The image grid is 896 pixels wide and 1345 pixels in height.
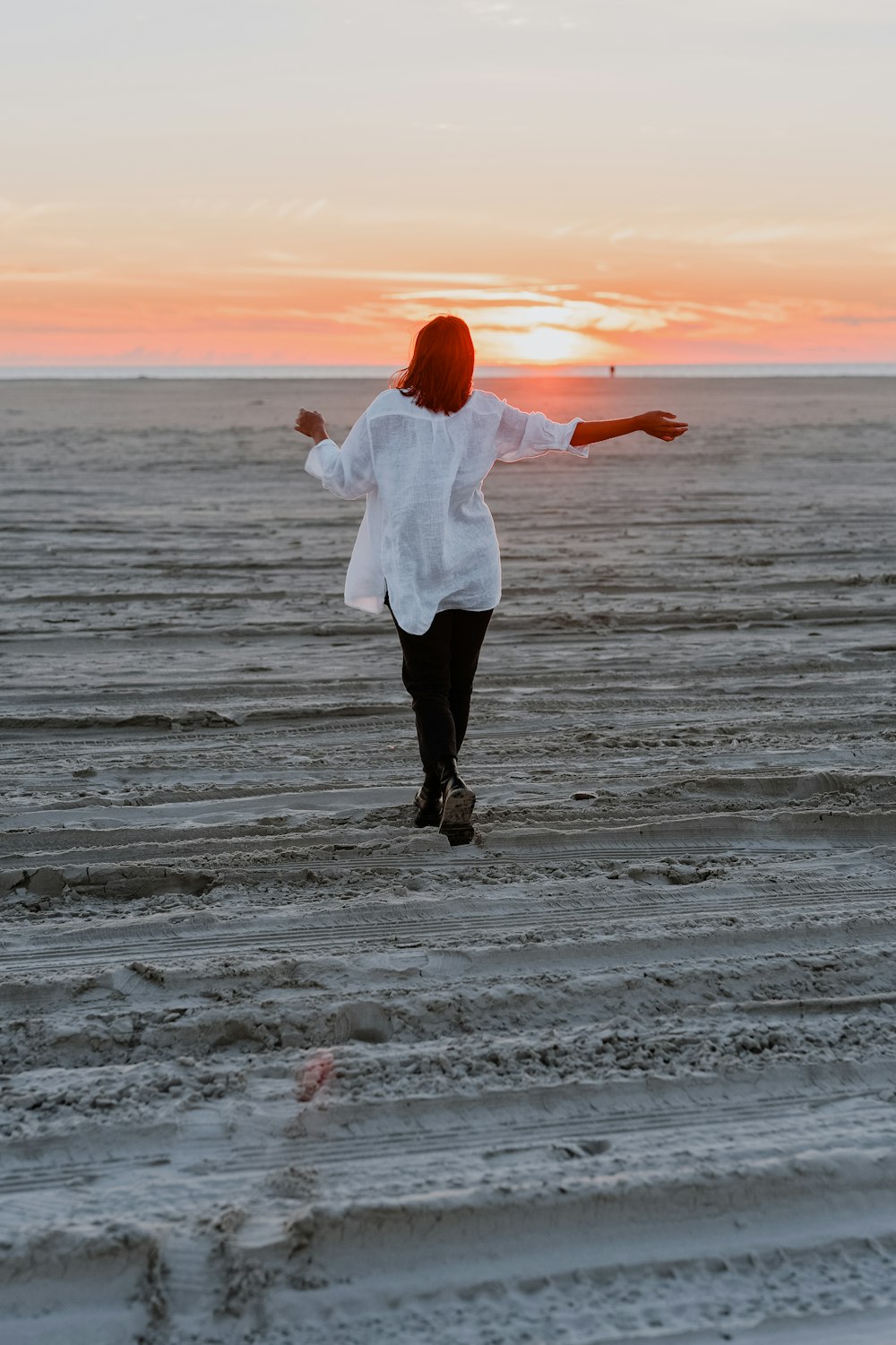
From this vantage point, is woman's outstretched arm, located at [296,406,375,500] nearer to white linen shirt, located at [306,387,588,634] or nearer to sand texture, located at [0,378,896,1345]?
white linen shirt, located at [306,387,588,634]

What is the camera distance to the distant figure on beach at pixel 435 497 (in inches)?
156

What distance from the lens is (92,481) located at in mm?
14867

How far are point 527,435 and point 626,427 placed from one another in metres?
0.38

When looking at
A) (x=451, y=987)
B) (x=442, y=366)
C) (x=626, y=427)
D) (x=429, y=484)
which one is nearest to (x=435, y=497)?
(x=429, y=484)

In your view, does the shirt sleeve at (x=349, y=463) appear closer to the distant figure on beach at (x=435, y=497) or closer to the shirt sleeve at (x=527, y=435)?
the distant figure on beach at (x=435, y=497)

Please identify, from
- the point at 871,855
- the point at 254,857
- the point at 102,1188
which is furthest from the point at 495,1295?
the point at 871,855

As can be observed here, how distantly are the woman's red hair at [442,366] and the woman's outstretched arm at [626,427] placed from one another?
1.50ft

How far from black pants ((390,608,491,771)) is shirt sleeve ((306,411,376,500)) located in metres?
0.53

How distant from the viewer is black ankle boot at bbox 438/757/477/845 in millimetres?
4012

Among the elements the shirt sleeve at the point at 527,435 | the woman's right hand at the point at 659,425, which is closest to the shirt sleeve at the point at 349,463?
the shirt sleeve at the point at 527,435

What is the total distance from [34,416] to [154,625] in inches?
994

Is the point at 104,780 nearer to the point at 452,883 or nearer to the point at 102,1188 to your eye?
the point at 452,883

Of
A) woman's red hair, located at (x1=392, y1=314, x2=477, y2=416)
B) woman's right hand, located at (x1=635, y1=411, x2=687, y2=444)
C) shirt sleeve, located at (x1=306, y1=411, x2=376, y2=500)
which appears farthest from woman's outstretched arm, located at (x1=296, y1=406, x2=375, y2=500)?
woman's right hand, located at (x1=635, y1=411, x2=687, y2=444)

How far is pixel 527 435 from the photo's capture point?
409 centimetres
